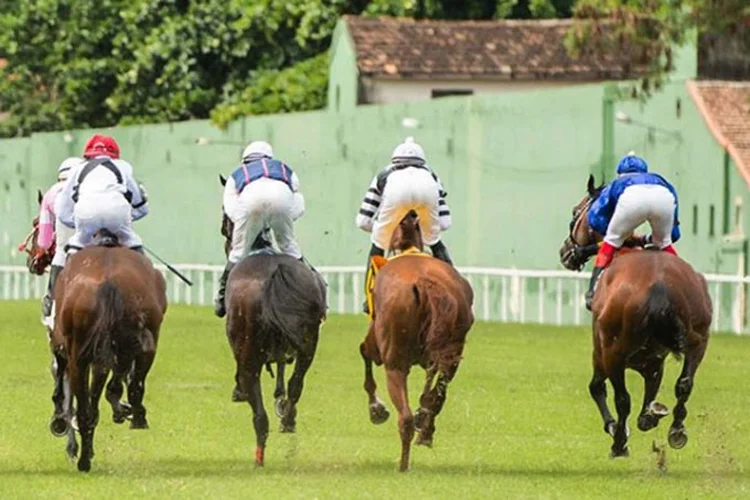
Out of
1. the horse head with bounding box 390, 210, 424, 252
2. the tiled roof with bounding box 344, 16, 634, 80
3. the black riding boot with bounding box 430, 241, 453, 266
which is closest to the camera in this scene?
the horse head with bounding box 390, 210, 424, 252

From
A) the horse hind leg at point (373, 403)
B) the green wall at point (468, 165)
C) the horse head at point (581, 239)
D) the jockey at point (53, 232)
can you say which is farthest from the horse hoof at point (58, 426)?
the green wall at point (468, 165)

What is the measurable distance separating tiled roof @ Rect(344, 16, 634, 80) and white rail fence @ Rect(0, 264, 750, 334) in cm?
672

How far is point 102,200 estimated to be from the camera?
706 inches

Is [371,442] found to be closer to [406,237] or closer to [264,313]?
[406,237]

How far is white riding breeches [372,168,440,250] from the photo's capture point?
18.4 m

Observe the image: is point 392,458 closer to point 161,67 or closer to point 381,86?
point 381,86

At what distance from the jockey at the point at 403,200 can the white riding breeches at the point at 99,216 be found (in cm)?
168

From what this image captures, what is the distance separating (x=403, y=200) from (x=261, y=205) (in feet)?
3.30

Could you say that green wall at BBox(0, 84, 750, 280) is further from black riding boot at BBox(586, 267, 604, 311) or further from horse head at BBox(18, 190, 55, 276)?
black riding boot at BBox(586, 267, 604, 311)

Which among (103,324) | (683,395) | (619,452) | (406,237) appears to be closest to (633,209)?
(683,395)

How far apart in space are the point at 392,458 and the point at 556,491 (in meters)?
2.25

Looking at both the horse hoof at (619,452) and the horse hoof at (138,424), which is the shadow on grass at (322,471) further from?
the horse hoof at (138,424)

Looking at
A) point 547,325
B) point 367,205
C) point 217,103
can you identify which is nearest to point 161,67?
point 217,103

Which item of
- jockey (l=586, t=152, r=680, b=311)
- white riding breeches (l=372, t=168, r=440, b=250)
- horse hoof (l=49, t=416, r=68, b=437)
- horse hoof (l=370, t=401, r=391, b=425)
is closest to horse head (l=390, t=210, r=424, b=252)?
white riding breeches (l=372, t=168, r=440, b=250)
